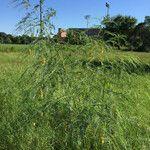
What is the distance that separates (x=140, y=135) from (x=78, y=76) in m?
1.03

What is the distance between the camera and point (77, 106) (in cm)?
530

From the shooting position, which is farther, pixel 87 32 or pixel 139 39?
pixel 139 39

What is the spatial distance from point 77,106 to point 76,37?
1309mm

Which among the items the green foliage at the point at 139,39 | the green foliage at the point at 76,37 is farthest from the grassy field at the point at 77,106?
the green foliage at the point at 139,39

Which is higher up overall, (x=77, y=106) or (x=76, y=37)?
(x=76, y=37)

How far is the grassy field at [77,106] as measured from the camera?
16.2 feet

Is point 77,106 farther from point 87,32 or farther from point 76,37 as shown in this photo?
point 87,32

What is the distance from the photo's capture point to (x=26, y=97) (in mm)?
5914

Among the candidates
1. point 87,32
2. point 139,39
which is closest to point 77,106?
point 87,32

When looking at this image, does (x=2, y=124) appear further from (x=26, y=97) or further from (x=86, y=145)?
(x=86, y=145)

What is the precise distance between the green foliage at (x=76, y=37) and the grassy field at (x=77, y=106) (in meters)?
0.22

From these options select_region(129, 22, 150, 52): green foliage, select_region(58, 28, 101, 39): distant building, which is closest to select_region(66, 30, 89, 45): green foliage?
select_region(58, 28, 101, 39): distant building

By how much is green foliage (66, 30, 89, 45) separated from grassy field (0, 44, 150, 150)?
22cm

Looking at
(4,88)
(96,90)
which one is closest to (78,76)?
(96,90)
